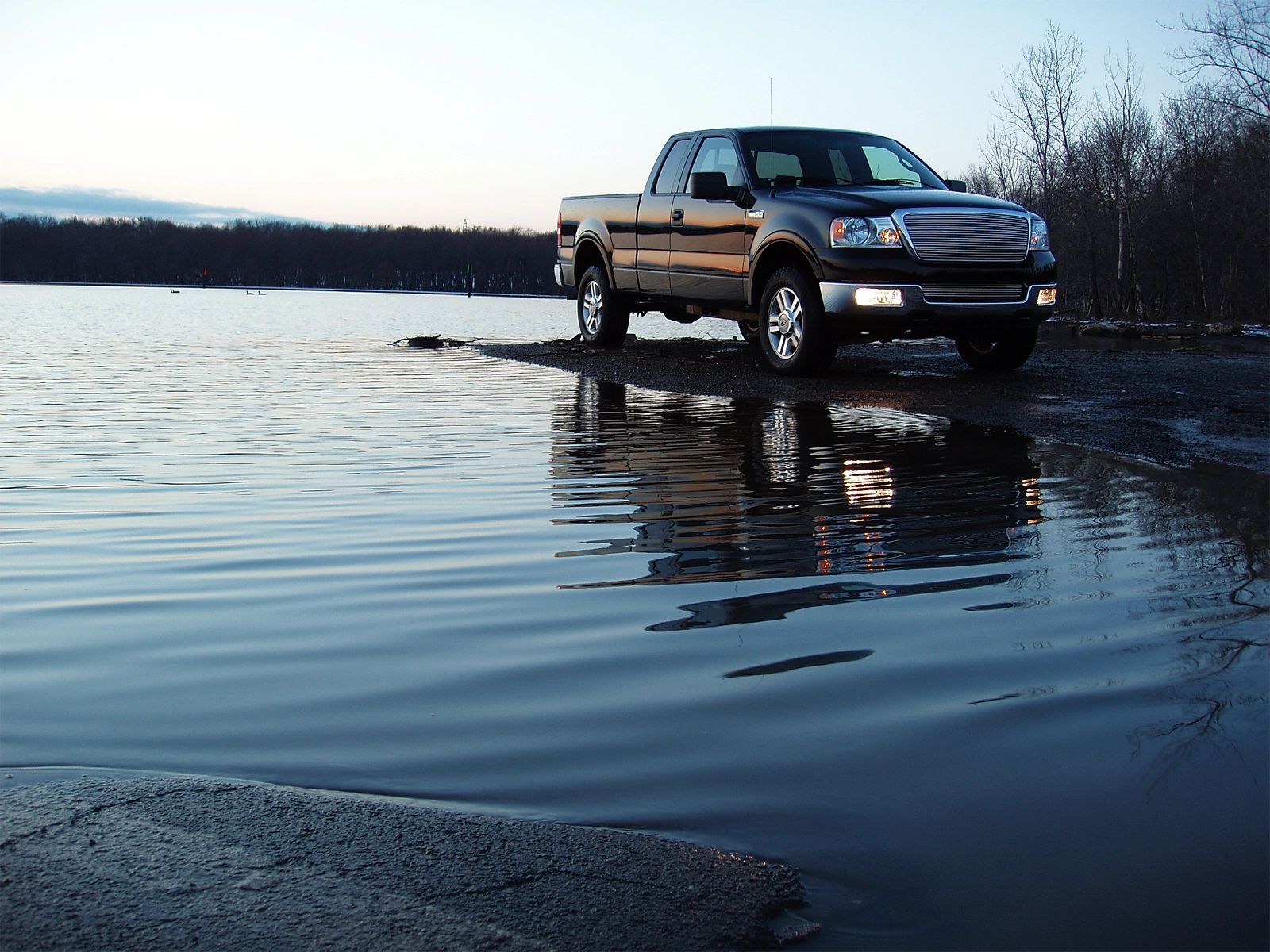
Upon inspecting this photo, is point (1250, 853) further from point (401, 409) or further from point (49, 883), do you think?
point (401, 409)

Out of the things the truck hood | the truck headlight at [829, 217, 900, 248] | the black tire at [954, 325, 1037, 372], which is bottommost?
the black tire at [954, 325, 1037, 372]

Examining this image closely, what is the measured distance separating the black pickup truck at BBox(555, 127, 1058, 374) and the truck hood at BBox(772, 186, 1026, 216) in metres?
0.02

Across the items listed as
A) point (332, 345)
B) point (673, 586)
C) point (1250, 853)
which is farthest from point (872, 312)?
point (332, 345)

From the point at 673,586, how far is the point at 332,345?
1483 centimetres

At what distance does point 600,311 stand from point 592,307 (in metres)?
0.22

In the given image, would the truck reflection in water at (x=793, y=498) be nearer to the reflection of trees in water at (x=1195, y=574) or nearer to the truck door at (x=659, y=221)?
the reflection of trees in water at (x=1195, y=574)

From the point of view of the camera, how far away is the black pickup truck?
10336 mm

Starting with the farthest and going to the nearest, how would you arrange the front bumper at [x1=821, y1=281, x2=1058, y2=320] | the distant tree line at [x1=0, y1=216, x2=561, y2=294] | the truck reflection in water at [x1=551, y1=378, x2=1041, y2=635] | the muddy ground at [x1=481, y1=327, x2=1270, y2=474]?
the distant tree line at [x1=0, y1=216, x2=561, y2=294] → the front bumper at [x1=821, y1=281, x2=1058, y2=320] → the muddy ground at [x1=481, y1=327, x2=1270, y2=474] → the truck reflection in water at [x1=551, y1=378, x2=1041, y2=635]

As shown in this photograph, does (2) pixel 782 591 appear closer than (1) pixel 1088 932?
No

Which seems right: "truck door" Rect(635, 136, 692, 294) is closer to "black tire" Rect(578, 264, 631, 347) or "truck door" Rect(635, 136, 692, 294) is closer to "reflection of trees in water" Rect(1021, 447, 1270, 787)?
"black tire" Rect(578, 264, 631, 347)

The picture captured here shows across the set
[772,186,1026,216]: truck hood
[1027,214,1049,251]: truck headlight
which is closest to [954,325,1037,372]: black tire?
[1027,214,1049,251]: truck headlight

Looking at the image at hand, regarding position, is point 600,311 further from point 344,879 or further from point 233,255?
point 233,255

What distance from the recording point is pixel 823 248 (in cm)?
1048

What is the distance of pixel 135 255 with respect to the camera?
6821 inches
